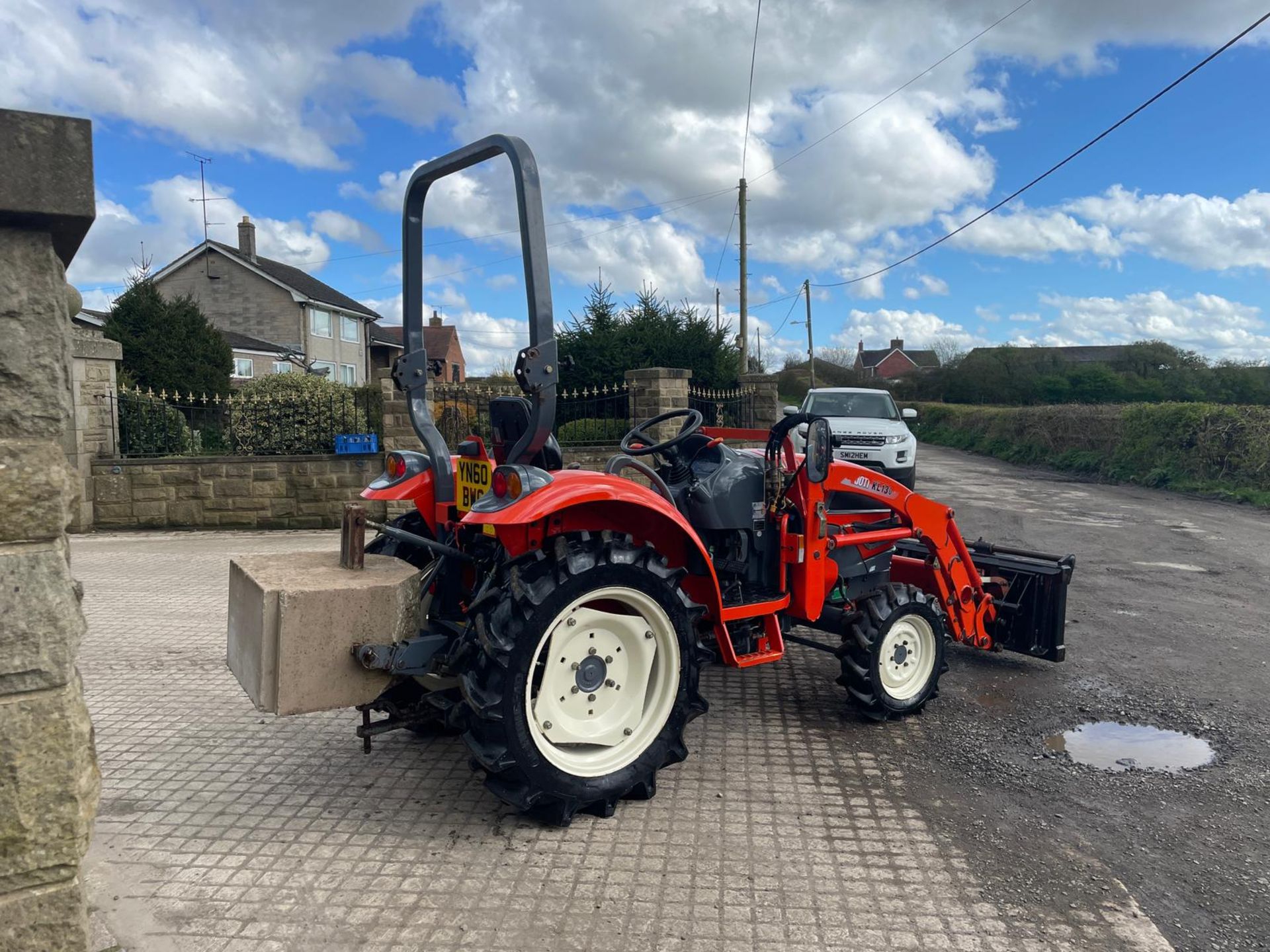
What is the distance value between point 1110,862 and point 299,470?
9.97m

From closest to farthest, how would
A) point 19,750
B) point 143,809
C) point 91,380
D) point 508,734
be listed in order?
point 19,750, point 508,734, point 143,809, point 91,380

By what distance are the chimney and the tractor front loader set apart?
37198 mm

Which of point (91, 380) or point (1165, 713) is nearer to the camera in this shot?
point (1165, 713)

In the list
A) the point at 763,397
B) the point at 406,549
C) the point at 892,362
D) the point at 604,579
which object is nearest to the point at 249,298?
the point at 763,397

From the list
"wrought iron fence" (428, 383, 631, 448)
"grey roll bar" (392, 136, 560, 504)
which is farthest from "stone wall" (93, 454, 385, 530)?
"grey roll bar" (392, 136, 560, 504)

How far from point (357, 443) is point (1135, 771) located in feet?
30.6

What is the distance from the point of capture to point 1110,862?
3.27 m

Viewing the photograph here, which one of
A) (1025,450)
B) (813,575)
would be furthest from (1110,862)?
(1025,450)

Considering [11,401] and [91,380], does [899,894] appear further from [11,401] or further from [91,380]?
[91,380]

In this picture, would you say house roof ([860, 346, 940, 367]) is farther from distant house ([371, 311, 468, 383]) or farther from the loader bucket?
the loader bucket

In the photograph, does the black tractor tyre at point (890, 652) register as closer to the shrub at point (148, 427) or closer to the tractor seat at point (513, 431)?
the tractor seat at point (513, 431)

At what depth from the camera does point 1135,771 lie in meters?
4.14

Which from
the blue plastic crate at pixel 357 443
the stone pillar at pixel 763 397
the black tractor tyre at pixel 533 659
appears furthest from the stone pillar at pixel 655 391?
the black tractor tyre at pixel 533 659

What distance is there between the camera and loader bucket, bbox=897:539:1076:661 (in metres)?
5.42
